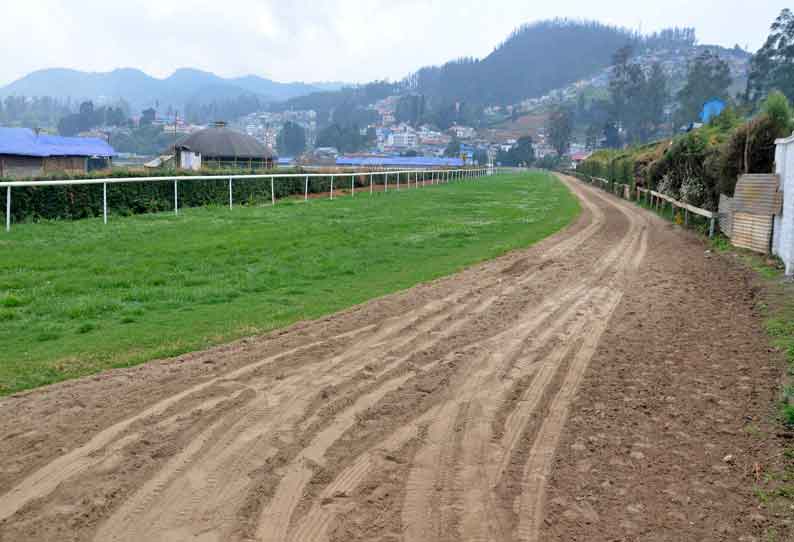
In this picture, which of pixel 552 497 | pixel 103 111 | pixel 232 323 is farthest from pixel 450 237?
pixel 103 111

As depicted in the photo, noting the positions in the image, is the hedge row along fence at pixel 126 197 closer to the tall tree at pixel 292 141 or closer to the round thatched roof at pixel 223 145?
the round thatched roof at pixel 223 145

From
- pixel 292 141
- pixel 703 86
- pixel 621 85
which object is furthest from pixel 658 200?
pixel 292 141

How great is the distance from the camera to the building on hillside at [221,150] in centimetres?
5991

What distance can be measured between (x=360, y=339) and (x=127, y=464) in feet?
10.4

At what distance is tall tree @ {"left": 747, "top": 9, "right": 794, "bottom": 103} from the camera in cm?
8169

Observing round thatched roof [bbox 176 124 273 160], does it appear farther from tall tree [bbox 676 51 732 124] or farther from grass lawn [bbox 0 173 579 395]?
tall tree [bbox 676 51 732 124]

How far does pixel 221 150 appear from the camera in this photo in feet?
211

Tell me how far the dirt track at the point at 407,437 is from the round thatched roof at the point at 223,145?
59.0 metres

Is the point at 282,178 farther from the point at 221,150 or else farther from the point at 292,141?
the point at 292,141

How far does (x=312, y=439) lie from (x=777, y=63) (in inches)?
3798

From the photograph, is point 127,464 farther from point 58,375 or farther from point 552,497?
point 552,497

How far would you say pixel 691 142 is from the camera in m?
23.1

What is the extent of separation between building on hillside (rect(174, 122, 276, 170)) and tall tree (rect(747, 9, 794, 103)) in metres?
59.9

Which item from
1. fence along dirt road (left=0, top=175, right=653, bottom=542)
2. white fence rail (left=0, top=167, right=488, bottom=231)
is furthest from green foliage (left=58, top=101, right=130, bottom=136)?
fence along dirt road (left=0, top=175, right=653, bottom=542)
